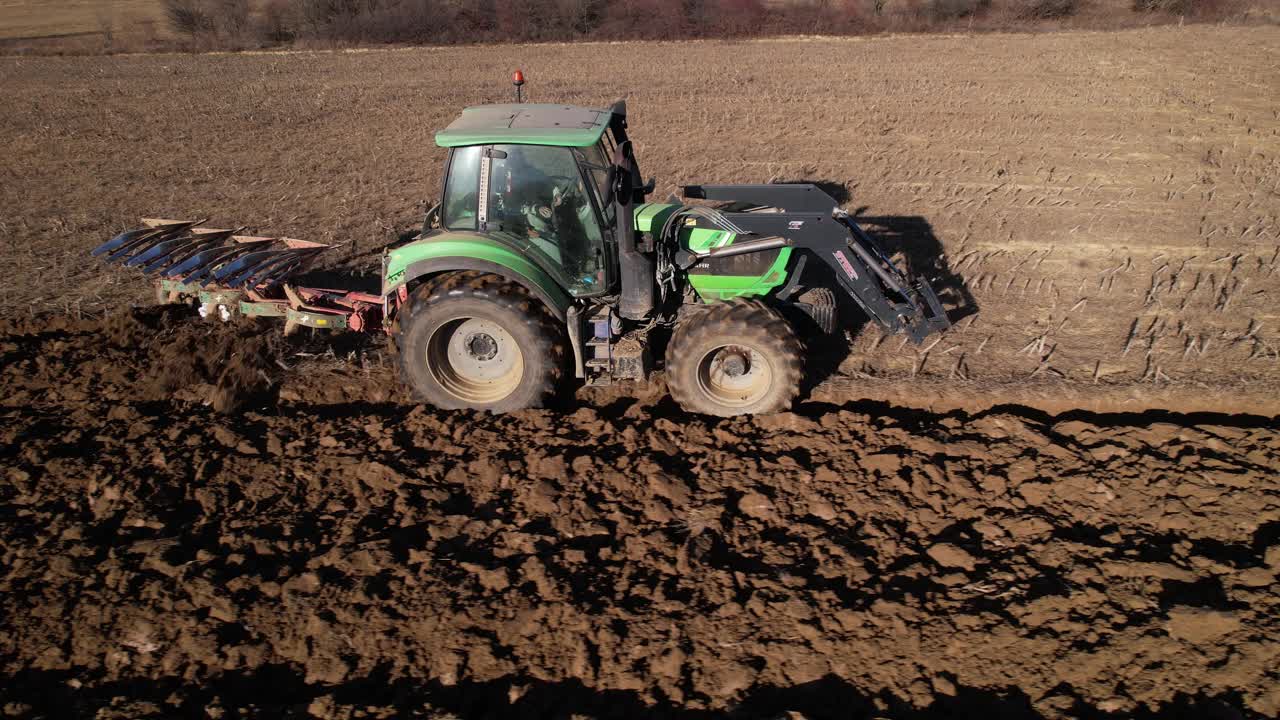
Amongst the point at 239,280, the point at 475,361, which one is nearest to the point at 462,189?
the point at 475,361

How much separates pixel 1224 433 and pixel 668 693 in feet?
14.0

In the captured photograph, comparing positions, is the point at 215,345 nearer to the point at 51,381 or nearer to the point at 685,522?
the point at 51,381

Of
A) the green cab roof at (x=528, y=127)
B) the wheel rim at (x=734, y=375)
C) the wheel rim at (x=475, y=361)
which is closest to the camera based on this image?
the green cab roof at (x=528, y=127)

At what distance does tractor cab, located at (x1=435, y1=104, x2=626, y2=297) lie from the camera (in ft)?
18.6

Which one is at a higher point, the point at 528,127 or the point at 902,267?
the point at 528,127

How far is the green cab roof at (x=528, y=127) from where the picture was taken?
5492mm

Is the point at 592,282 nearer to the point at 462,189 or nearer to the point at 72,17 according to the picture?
the point at 462,189

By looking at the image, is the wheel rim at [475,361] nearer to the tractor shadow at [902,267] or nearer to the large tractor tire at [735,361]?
the large tractor tire at [735,361]

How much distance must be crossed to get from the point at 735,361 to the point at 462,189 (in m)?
2.27

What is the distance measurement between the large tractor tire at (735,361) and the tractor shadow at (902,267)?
0.55 meters

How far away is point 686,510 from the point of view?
16.4ft

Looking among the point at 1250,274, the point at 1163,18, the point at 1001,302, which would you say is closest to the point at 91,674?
the point at 1001,302

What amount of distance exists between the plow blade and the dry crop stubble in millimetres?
1045

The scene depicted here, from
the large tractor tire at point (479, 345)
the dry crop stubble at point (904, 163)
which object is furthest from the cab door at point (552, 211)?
the dry crop stubble at point (904, 163)
